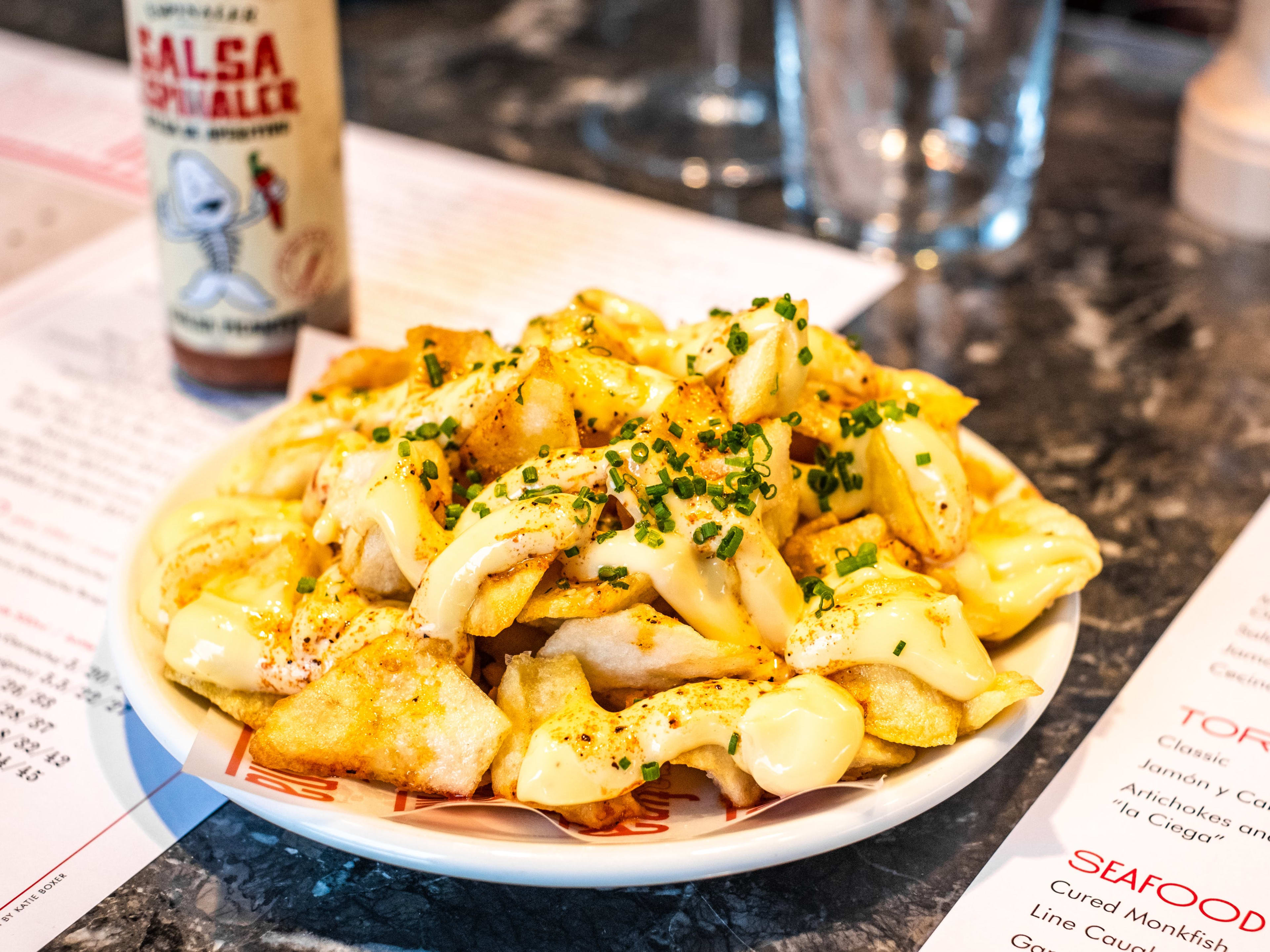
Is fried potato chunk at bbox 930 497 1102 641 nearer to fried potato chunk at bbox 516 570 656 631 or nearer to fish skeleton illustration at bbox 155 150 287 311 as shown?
fried potato chunk at bbox 516 570 656 631

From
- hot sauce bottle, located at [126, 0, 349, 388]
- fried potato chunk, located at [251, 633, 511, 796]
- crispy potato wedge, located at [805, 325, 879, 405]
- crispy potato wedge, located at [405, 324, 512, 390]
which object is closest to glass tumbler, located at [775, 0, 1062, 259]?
hot sauce bottle, located at [126, 0, 349, 388]

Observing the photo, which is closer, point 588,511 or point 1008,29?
point 588,511

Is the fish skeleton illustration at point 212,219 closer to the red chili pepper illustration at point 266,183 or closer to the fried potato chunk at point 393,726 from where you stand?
the red chili pepper illustration at point 266,183

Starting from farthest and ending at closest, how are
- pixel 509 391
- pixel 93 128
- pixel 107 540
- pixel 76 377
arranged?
Result: pixel 93 128 < pixel 76 377 < pixel 107 540 < pixel 509 391

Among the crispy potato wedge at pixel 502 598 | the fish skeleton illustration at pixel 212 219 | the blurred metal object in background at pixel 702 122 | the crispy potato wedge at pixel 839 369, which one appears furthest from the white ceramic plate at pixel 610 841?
the blurred metal object in background at pixel 702 122

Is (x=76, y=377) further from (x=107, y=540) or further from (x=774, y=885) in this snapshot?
(x=774, y=885)

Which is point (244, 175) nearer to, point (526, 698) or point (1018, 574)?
point (526, 698)

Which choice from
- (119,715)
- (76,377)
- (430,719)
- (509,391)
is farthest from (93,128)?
(430,719)
